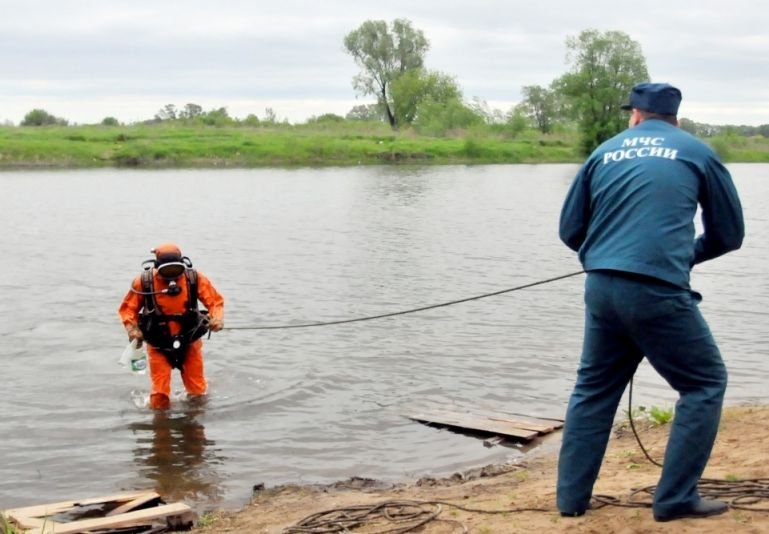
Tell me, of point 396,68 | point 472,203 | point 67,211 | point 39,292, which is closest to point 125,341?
point 39,292

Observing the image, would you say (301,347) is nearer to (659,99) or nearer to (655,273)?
(659,99)

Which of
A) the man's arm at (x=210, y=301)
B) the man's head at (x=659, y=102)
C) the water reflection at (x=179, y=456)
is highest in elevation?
the man's head at (x=659, y=102)

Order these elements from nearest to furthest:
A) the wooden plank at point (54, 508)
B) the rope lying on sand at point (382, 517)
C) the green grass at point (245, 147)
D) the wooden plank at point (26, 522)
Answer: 1. the rope lying on sand at point (382, 517)
2. the wooden plank at point (26, 522)
3. the wooden plank at point (54, 508)
4. the green grass at point (245, 147)

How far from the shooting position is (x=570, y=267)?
21812 millimetres

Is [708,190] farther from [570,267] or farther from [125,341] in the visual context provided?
[570,267]

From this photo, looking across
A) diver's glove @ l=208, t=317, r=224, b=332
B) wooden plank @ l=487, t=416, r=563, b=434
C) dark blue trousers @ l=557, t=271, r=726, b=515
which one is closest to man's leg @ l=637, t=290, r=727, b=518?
dark blue trousers @ l=557, t=271, r=726, b=515

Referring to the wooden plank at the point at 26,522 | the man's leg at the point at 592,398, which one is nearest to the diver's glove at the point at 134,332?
the wooden plank at the point at 26,522

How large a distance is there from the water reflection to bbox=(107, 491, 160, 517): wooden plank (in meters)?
0.74

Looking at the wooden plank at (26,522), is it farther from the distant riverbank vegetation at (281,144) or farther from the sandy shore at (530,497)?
the distant riverbank vegetation at (281,144)

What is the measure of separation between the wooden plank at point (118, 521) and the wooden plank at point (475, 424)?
3.50 meters

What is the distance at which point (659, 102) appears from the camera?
5059 millimetres

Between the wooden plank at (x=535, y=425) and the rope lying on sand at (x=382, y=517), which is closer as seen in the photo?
the rope lying on sand at (x=382, y=517)

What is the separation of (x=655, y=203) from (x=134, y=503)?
159 inches

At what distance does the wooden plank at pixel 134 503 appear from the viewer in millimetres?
6855
